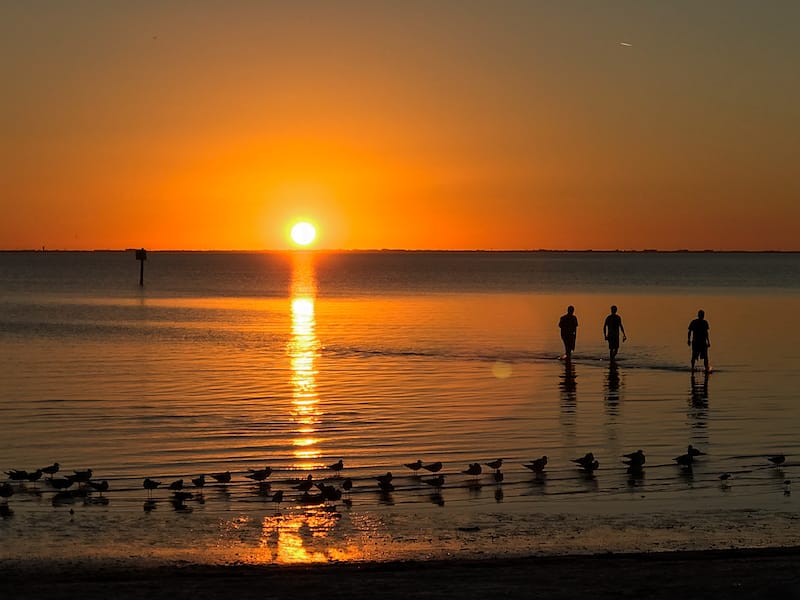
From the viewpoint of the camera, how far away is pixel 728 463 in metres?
18.7

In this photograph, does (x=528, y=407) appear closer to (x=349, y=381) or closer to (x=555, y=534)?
(x=349, y=381)

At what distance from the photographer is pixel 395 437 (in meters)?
21.4

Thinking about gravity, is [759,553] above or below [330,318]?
below

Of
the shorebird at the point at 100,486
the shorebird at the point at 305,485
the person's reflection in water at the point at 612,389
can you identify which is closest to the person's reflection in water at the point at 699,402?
the person's reflection in water at the point at 612,389

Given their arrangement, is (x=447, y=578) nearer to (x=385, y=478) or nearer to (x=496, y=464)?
(x=385, y=478)

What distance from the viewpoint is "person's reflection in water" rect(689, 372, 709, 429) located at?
2327 cm

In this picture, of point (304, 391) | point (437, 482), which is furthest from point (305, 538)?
point (304, 391)

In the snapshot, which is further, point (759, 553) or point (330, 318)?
point (330, 318)

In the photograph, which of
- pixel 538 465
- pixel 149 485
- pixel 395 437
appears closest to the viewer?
pixel 149 485

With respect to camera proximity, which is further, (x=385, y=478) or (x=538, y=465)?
(x=538, y=465)

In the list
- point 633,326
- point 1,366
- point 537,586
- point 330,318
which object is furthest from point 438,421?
point 330,318

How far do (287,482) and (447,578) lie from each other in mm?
5714

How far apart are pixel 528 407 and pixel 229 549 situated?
13.5 metres

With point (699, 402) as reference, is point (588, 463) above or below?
below
